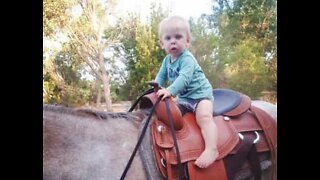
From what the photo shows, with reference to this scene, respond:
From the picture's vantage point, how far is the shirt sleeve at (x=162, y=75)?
1256 mm

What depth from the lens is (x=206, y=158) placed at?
47.4 inches

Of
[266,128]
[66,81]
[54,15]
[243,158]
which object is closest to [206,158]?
[243,158]

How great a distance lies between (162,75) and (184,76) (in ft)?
0.25

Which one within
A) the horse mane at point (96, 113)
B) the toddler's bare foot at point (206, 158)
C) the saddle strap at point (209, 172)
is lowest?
the saddle strap at point (209, 172)

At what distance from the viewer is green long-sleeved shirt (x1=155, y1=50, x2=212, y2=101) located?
47.6 inches

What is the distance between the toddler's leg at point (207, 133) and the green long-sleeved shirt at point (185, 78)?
0.03 meters

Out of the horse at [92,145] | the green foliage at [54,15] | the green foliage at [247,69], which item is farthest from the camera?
the green foliage at [247,69]

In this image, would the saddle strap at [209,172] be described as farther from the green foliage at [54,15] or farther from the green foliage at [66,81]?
the green foliage at [54,15]

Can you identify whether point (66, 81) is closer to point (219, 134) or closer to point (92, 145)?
point (92, 145)

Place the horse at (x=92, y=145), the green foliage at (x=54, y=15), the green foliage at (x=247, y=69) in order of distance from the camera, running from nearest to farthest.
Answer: the horse at (x=92, y=145) → the green foliage at (x=54, y=15) → the green foliage at (x=247, y=69)

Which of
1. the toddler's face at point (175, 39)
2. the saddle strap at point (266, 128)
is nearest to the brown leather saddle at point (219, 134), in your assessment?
the saddle strap at point (266, 128)

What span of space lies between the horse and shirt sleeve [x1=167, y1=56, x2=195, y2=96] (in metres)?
0.12

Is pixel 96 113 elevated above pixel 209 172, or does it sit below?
above

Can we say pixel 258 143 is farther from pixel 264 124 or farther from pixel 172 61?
pixel 172 61
